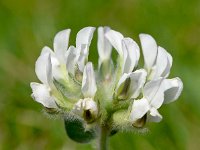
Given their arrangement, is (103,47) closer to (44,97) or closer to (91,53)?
(44,97)

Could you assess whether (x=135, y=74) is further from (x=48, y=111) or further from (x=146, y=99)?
(x=48, y=111)

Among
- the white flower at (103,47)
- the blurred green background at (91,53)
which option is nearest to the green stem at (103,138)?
the white flower at (103,47)

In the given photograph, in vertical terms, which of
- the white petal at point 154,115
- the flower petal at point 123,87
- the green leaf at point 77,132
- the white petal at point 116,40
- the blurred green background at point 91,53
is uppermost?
the white petal at point 116,40

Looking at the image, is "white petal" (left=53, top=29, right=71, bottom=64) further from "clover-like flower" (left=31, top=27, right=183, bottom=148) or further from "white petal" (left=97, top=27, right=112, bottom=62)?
"white petal" (left=97, top=27, right=112, bottom=62)

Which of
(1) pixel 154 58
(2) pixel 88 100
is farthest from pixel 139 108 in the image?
(1) pixel 154 58

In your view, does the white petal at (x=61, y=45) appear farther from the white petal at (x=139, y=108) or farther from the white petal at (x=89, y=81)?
the white petal at (x=139, y=108)

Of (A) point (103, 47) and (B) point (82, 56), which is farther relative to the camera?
(A) point (103, 47)
